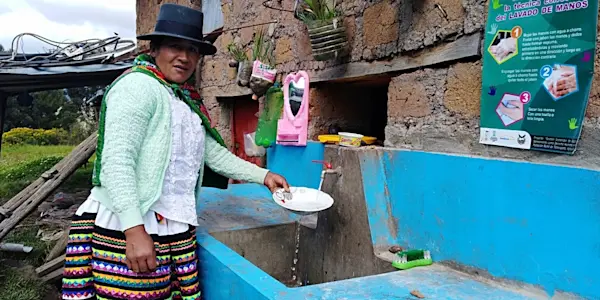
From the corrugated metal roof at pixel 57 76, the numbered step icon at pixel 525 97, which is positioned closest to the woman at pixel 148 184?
the numbered step icon at pixel 525 97

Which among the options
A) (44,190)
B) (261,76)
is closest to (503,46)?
(261,76)

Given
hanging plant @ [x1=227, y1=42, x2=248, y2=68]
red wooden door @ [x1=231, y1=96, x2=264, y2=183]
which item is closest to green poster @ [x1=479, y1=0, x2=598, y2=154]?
hanging plant @ [x1=227, y1=42, x2=248, y2=68]

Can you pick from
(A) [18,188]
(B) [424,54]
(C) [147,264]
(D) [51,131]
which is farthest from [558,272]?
(D) [51,131]

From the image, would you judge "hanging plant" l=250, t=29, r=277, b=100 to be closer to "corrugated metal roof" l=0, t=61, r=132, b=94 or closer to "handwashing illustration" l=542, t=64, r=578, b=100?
"handwashing illustration" l=542, t=64, r=578, b=100

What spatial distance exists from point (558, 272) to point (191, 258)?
152 centimetres

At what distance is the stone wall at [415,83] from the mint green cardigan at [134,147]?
122cm

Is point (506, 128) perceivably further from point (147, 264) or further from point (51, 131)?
point (51, 131)

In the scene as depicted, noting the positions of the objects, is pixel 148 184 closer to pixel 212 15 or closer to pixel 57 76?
pixel 212 15

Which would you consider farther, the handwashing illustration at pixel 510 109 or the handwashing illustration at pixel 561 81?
the handwashing illustration at pixel 510 109

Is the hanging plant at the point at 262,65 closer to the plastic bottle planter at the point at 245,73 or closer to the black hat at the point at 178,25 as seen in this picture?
the plastic bottle planter at the point at 245,73

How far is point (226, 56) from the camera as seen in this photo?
15.1 ft

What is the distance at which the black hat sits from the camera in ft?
6.81

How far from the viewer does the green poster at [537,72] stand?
1.65 meters

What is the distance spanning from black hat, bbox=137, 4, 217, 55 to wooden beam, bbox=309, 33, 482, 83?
102 cm
